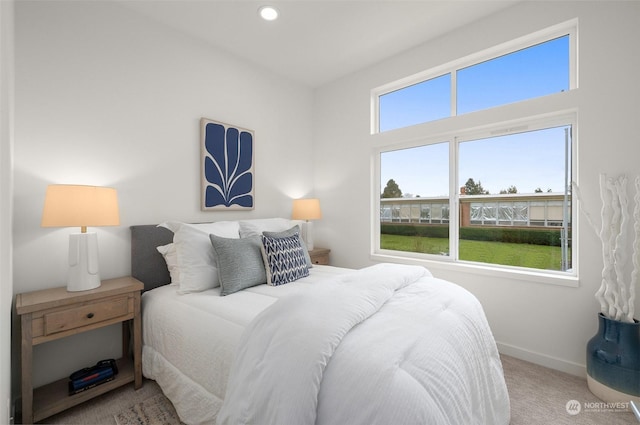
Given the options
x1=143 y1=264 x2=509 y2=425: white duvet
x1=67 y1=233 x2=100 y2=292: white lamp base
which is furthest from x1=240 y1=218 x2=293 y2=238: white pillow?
x1=67 y1=233 x2=100 y2=292: white lamp base

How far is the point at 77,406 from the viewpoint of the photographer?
1828 millimetres

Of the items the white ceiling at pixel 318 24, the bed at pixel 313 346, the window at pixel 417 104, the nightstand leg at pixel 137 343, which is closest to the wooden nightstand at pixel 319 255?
the bed at pixel 313 346

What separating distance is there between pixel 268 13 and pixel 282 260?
6.89 feet

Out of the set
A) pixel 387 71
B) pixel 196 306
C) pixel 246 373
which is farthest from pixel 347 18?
pixel 246 373

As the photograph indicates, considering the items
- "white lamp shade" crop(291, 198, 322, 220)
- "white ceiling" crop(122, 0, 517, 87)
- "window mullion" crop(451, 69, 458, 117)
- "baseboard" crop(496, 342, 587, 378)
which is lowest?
"baseboard" crop(496, 342, 587, 378)

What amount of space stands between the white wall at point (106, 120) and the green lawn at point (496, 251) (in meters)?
1.99

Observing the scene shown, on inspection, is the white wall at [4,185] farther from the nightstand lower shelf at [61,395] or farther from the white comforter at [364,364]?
the white comforter at [364,364]

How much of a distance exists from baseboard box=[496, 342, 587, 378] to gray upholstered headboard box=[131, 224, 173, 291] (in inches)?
117

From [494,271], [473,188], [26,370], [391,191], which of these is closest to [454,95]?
[473,188]

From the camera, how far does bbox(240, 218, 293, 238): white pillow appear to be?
2525 millimetres

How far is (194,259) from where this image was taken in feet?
6.77

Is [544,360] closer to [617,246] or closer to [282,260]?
[617,246]

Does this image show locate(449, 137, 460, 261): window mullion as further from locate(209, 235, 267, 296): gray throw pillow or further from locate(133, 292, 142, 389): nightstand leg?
locate(133, 292, 142, 389): nightstand leg

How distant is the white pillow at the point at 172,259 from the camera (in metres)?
2.21
